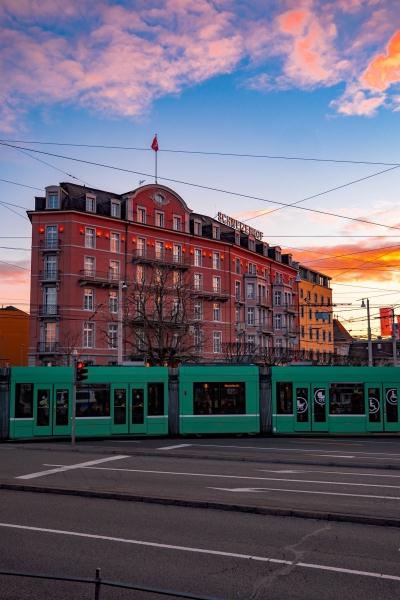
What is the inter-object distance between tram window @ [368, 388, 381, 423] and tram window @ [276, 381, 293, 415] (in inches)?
137

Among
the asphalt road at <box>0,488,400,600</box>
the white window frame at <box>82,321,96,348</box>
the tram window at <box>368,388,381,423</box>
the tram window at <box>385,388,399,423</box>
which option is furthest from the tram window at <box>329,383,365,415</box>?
the white window frame at <box>82,321,96,348</box>

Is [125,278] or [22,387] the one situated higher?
[125,278]

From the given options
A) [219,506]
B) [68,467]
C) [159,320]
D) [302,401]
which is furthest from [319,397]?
[159,320]

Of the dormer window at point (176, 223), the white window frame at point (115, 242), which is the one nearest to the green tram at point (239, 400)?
the white window frame at point (115, 242)

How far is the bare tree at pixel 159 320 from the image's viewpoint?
43625 millimetres

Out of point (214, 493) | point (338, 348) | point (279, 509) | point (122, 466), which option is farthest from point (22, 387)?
point (338, 348)

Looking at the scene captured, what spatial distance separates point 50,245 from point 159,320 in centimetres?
1531

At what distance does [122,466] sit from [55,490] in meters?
4.27

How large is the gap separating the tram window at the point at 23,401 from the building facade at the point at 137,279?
18.0 m

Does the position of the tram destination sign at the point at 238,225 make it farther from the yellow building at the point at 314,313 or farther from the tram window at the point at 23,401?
the tram window at the point at 23,401

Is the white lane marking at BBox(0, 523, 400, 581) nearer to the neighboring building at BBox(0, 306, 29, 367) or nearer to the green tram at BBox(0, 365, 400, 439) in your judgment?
the green tram at BBox(0, 365, 400, 439)

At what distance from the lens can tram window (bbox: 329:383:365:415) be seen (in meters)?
27.0

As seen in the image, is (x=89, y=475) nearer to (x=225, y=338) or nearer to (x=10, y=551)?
(x=10, y=551)

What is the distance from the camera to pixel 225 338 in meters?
64.2
